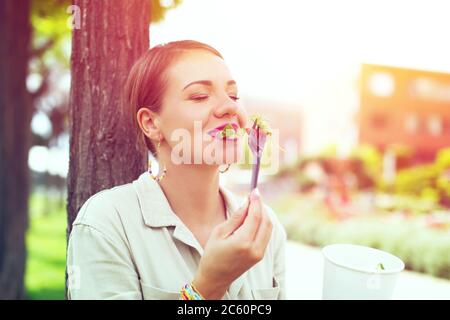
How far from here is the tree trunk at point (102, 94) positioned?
70.7 inches

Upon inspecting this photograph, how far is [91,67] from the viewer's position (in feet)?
5.91

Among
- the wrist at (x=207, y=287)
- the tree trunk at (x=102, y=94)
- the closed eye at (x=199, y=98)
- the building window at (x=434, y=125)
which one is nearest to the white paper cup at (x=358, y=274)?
the wrist at (x=207, y=287)

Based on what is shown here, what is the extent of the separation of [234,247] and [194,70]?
0.61m

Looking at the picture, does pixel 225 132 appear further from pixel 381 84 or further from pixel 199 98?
pixel 381 84

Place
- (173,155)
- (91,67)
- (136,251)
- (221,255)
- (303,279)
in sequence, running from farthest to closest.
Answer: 1. (303,279)
2. (91,67)
3. (173,155)
4. (136,251)
5. (221,255)

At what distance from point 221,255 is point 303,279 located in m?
4.07

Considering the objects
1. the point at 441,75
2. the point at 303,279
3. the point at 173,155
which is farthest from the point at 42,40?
the point at 441,75

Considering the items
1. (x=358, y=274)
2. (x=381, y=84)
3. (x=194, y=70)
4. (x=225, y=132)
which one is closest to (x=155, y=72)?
(x=194, y=70)

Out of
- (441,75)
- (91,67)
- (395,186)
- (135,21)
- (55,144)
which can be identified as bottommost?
(395,186)

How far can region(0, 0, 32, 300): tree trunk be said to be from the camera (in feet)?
13.0

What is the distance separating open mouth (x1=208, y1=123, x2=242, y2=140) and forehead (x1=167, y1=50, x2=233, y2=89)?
153mm

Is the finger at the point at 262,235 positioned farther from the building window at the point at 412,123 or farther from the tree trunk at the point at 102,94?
the building window at the point at 412,123

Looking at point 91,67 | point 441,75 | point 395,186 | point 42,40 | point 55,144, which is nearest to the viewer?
point 91,67
